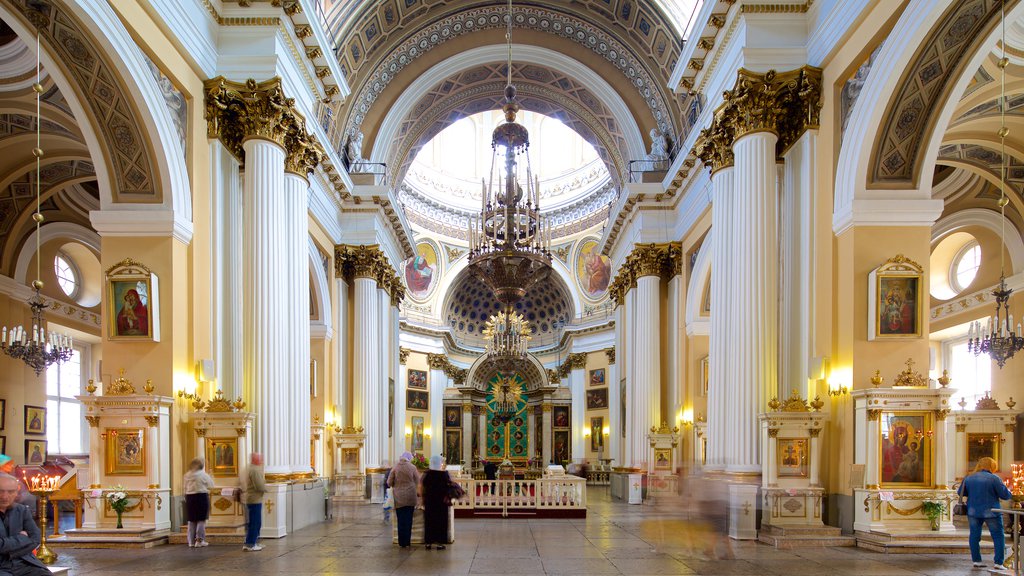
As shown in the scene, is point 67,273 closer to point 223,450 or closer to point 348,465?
point 348,465

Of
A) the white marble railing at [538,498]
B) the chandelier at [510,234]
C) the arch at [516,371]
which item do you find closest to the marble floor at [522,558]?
the white marble railing at [538,498]

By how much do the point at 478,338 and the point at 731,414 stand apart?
29.9 m

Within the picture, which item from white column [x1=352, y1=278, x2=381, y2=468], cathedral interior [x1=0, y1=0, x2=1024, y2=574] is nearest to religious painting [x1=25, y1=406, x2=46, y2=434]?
cathedral interior [x1=0, y1=0, x2=1024, y2=574]

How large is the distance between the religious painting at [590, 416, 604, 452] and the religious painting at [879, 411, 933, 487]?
25.6 m

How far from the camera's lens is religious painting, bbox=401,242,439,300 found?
36.1 metres

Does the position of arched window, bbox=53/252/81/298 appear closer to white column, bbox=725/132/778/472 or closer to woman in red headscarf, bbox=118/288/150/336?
woman in red headscarf, bbox=118/288/150/336

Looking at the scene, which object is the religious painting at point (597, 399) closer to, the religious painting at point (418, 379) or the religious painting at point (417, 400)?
the religious painting at point (417, 400)

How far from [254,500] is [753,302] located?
22.9ft

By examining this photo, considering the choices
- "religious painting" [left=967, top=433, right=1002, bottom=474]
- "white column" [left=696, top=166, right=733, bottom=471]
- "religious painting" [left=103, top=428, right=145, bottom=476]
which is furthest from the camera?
"religious painting" [left=967, top=433, right=1002, bottom=474]

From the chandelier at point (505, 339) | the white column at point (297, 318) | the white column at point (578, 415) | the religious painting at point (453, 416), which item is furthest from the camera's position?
the religious painting at point (453, 416)

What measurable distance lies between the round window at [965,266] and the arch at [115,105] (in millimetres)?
17073

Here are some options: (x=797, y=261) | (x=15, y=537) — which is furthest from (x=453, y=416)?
(x=15, y=537)

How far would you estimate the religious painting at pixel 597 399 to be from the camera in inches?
1363

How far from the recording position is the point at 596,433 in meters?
35.1
